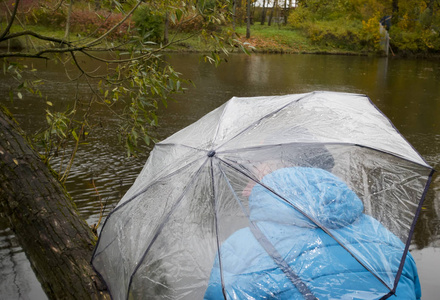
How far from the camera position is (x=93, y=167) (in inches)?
244

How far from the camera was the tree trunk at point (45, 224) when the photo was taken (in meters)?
2.50

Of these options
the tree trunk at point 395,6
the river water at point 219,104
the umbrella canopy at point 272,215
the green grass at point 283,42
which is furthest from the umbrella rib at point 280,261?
the tree trunk at point 395,6

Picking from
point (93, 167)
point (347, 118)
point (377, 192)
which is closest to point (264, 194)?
point (377, 192)

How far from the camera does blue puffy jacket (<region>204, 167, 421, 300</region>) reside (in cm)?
204

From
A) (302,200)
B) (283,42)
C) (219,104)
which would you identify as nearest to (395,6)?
(283,42)

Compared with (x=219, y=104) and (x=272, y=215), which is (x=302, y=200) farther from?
(x=219, y=104)

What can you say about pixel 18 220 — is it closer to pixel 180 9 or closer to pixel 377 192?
pixel 180 9

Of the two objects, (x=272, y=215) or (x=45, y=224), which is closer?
(x=272, y=215)

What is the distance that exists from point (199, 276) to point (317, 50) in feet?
96.8

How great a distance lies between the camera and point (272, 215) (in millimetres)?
2162

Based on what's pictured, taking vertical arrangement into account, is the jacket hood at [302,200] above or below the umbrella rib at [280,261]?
above

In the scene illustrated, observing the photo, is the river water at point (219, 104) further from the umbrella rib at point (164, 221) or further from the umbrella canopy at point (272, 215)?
the umbrella rib at point (164, 221)

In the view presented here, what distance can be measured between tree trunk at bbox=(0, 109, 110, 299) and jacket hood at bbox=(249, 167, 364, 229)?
3.33ft

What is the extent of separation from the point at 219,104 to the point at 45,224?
831 centimetres
